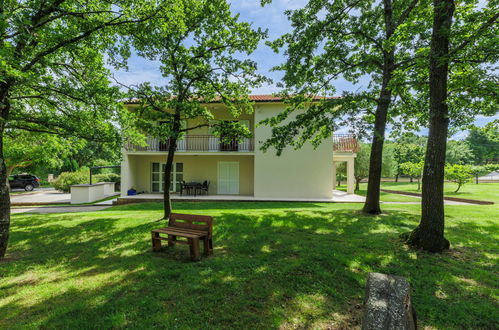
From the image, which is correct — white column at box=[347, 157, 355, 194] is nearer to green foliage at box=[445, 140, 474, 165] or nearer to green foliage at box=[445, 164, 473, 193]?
green foliage at box=[445, 164, 473, 193]

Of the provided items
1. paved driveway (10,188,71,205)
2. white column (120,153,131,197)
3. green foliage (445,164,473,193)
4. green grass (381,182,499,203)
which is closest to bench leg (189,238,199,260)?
white column (120,153,131,197)

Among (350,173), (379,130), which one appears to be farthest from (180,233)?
(350,173)

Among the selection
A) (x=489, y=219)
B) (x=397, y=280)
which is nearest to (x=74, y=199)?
(x=397, y=280)

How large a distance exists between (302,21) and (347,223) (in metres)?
7.04

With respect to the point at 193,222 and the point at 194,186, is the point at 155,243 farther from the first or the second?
the point at 194,186

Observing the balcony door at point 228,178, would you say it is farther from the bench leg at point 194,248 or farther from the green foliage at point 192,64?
the bench leg at point 194,248

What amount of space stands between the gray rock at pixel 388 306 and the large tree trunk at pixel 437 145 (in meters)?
3.40

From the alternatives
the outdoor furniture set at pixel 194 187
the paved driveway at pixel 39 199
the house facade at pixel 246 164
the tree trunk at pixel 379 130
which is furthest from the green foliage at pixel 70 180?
the tree trunk at pixel 379 130

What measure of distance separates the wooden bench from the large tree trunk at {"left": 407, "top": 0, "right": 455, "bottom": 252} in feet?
14.5

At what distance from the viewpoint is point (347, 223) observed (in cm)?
705

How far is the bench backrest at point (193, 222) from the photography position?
4809 millimetres

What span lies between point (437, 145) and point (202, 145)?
13.2 m

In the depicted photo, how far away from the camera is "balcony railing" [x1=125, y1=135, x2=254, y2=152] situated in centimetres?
1529

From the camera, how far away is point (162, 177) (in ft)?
53.9
